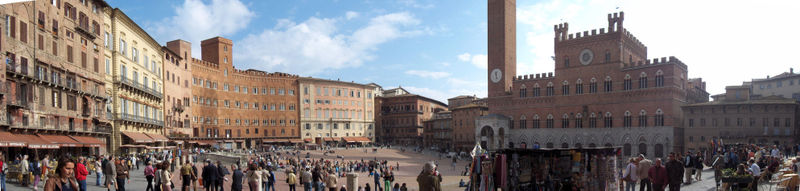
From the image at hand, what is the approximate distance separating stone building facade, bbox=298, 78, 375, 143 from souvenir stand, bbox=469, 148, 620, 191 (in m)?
60.2

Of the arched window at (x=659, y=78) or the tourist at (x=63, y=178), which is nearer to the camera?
the tourist at (x=63, y=178)

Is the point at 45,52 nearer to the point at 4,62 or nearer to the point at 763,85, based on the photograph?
the point at 4,62

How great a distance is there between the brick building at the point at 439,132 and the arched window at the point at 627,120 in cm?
2777

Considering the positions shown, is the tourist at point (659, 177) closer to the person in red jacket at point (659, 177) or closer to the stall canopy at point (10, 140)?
the person in red jacket at point (659, 177)

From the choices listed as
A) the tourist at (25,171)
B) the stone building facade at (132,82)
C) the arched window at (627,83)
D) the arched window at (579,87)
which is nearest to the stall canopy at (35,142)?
the stone building facade at (132,82)

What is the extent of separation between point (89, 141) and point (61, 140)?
356 cm

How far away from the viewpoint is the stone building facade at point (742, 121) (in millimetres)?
38281

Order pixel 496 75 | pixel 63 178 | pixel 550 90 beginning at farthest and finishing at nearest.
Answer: pixel 496 75 → pixel 550 90 → pixel 63 178

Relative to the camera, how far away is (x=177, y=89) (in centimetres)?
5262

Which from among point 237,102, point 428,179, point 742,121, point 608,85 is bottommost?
point 742,121

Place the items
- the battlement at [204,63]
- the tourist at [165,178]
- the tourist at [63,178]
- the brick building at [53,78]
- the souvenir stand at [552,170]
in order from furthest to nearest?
the battlement at [204,63] < the brick building at [53,78] < the tourist at [165,178] < the souvenir stand at [552,170] < the tourist at [63,178]

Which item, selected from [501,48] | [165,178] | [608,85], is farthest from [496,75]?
[165,178]

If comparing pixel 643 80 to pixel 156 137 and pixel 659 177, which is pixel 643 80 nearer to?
pixel 659 177

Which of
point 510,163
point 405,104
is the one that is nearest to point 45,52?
point 510,163
